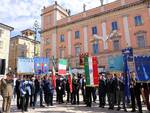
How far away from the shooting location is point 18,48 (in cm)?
4991

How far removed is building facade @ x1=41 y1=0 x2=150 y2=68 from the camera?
29.6 meters

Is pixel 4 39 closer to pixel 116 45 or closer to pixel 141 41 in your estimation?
→ pixel 116 45

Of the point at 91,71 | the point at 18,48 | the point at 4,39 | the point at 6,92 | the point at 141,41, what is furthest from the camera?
the point at 18,48

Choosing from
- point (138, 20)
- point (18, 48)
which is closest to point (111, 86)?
point (138, 20)

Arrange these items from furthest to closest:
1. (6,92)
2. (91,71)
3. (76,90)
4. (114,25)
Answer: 1. (114,25)
2. (76,90)
3. (91,71)
4. (6,92)

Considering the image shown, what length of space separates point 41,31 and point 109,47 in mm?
16111

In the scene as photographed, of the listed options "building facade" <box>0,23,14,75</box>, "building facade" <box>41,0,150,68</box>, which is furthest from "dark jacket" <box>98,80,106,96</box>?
"building facade" <box>0,23,14,75</box>

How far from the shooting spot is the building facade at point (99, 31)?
29617mm

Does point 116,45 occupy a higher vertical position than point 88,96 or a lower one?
higher

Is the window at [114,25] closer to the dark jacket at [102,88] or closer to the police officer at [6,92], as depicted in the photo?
the dark jacket at [102,88]

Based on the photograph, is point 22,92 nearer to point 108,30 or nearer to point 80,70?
point 80,70

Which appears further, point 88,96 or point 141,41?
point 141,41

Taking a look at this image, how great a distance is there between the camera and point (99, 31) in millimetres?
33562

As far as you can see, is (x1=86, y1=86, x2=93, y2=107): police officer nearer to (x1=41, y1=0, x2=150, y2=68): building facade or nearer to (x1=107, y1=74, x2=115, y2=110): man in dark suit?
(x1=107, y1=74, x2=115, y2=110): man in dark suit
